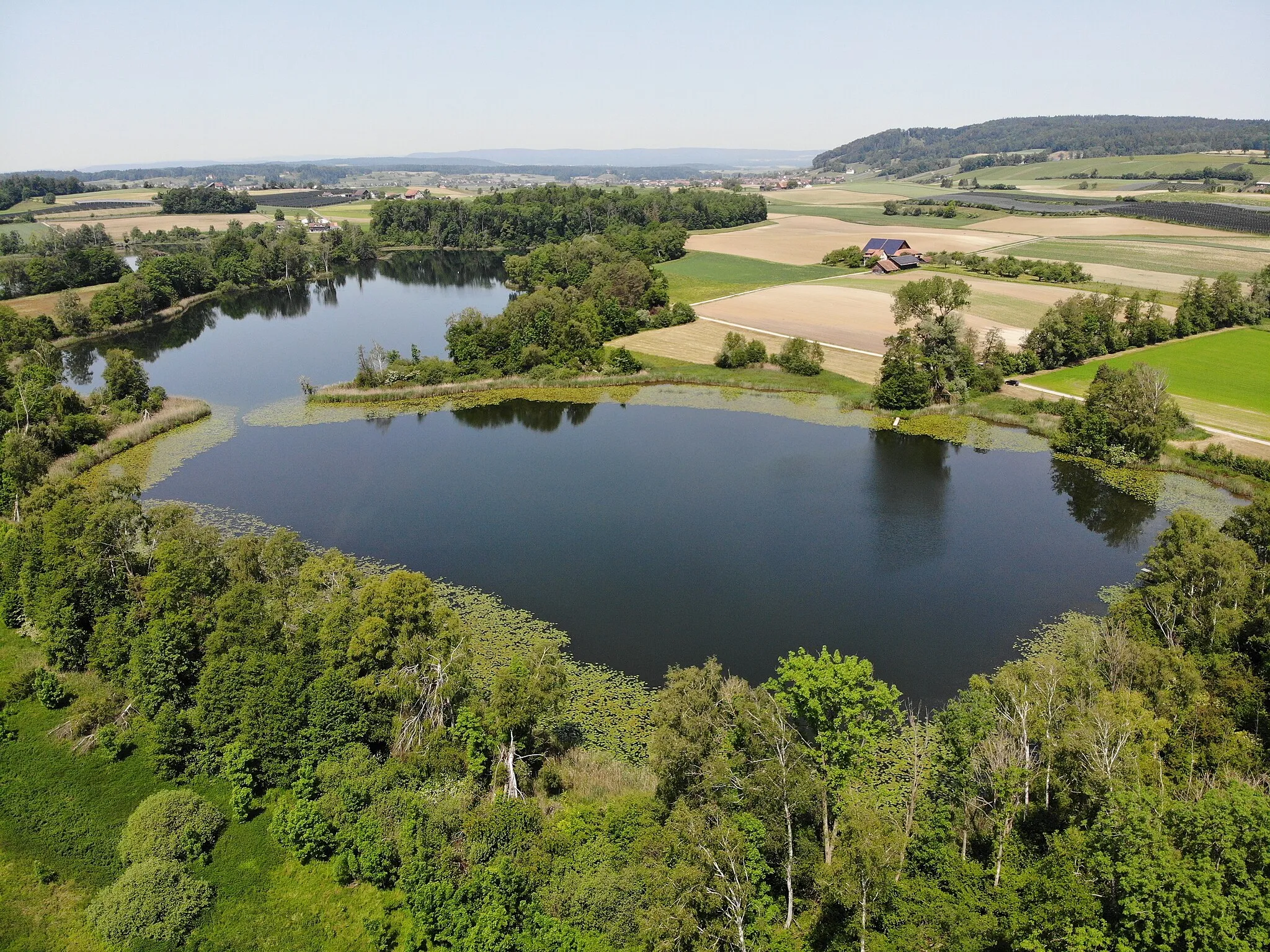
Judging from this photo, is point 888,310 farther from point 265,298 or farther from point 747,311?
point 265,298

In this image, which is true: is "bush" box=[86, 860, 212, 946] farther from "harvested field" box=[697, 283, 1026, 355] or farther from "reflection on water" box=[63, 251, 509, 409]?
"harvested field" box=[697, 283, 1026, 355]

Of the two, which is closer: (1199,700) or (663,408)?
(1199,700)

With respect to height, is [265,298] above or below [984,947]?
above

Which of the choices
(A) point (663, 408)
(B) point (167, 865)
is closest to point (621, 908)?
(B) point (167, 865)

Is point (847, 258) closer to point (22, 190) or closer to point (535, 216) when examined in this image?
point (535, 216)

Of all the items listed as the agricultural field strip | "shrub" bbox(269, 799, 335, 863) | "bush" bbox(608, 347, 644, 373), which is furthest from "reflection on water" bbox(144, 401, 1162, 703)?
the agricultural field strip

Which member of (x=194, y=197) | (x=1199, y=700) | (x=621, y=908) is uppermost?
(x=194, y=197)
